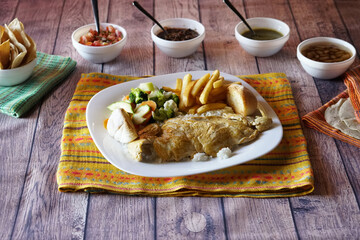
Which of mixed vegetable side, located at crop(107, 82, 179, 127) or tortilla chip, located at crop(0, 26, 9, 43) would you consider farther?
tortilla chip, located at crop(0, 26, 9, 43)

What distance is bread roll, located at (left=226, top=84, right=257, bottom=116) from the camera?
3113 mm

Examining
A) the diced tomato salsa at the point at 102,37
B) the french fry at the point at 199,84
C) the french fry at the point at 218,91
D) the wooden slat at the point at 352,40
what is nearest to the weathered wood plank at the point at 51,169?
the diced tomato salsa at the point at 102,37

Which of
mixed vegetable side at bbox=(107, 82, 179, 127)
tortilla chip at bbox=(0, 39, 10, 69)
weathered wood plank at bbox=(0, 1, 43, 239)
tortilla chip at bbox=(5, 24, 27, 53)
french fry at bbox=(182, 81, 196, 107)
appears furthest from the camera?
tortilla chip at bbox=(5, 24, 27, 53)

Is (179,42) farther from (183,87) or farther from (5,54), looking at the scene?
(5,54)

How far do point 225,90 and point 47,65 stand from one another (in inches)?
64.9

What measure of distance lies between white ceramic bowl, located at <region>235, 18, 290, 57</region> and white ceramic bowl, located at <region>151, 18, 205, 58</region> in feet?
1.17

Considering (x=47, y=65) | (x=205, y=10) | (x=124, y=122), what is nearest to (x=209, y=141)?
(x=124, y=122)

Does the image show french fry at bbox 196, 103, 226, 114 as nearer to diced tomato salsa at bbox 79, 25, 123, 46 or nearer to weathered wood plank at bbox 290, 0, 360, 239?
weathered wood plank at bbox 290, 0, 360, 239

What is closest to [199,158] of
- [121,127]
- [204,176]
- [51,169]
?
[204,176]

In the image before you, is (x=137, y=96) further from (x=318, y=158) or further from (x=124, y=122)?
(x=318, y=158)

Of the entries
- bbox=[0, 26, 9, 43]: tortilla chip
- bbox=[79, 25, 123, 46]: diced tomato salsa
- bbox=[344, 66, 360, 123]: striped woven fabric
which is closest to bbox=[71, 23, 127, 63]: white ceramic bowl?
bbox=[79, 25, 123, 46]: diced tomato salsa

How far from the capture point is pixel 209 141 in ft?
9.37

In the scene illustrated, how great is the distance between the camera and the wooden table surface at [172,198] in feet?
8.37

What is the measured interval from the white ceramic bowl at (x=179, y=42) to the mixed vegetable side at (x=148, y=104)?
671 millimetres
